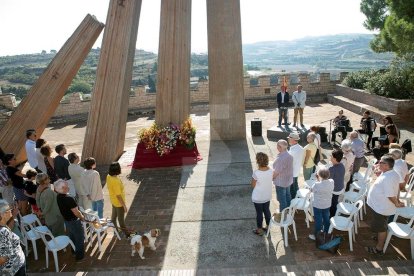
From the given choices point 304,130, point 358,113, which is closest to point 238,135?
point 304,130

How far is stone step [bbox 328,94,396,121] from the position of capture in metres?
12.6

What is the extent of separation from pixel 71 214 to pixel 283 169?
11.5 ft

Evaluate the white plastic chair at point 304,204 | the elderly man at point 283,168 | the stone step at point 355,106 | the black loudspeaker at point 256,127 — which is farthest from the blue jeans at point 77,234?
the stone step at point 355,106

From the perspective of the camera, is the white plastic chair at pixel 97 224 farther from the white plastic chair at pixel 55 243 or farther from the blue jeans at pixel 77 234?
the white plastic chair at pixel 55 243

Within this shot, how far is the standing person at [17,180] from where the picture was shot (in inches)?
240

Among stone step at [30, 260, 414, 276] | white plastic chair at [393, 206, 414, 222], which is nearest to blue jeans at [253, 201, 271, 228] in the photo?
stone step at [30, 260, 414, 276]

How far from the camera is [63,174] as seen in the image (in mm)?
6461

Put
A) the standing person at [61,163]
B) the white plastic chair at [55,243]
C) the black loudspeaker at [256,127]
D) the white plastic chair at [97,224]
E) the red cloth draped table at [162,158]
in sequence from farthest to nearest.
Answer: the black loudspeaker at [256,127] → the red cloth draped table at [162,158] → the standing person at [61,163] → the white plastic chair at [97,224] → the white plastic chair at [55,243]

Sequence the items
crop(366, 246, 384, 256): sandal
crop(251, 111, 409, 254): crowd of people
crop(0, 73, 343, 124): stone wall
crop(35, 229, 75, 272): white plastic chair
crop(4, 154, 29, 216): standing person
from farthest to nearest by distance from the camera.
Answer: crop(0, 73, 343, 124): stone wall < crop(4, 154, 29, 216): standing person < crop(366, 246, 384, 256): sandal < crop(35, 229, 75, 272): white plastic chair < crop(251, 111, 409, 254): crowd of people

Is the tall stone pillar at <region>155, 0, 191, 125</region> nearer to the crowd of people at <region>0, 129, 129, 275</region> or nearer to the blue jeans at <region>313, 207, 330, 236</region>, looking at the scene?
the crowd of people at <region>0, 129, 129, 275</region>

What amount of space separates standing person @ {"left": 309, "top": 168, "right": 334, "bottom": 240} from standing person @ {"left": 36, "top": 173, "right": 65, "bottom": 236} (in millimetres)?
4095

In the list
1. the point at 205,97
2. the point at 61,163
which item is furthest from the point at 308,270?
the point at 205,97

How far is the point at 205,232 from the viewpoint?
19.2ft

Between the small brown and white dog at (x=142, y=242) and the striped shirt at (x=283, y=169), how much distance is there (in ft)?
7.56
